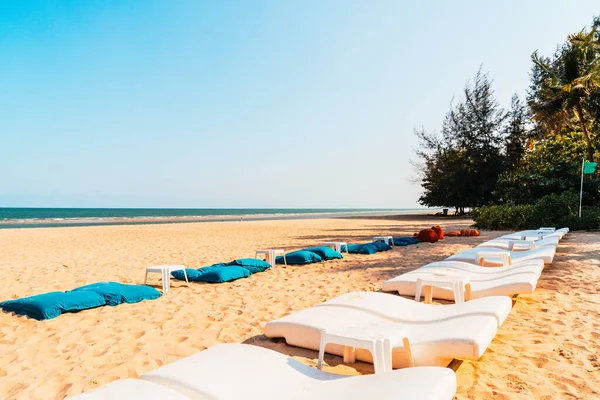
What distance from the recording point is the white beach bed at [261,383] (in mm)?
A: 1673

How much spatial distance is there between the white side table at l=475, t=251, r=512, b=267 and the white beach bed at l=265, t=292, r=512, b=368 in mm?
3326

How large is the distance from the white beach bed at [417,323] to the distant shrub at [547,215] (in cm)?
1476

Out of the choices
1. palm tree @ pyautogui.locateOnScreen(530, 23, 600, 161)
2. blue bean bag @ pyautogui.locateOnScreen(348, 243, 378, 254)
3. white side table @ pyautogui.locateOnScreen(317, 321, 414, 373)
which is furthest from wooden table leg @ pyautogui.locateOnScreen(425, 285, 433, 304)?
palm tree @ pyautogui.locateOnScreen(530, 23, 600, 161)

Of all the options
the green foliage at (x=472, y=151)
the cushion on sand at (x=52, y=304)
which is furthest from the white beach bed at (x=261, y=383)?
the green foliage at (x=472, y=151)

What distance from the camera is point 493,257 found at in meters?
6.71

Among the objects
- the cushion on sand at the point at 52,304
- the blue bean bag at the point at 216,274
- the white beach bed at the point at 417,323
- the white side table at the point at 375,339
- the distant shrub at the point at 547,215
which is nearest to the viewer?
the white side table at the point at 375,339

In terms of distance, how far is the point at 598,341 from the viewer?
3.42 meters

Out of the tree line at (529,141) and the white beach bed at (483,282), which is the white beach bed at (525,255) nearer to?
the white beach bed at (483,282)

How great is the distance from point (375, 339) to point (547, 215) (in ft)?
54.8

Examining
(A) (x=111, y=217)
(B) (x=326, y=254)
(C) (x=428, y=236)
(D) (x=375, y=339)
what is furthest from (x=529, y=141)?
(A) (x=111, y=217)

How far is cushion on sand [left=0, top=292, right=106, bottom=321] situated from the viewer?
456 centimetres

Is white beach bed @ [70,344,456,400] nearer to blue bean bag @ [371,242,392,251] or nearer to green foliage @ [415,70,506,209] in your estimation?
blue bean bag @ [371,242,392,251]

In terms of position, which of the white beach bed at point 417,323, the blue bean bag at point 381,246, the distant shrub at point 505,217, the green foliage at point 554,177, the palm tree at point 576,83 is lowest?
the blue bean bag at point 381,246

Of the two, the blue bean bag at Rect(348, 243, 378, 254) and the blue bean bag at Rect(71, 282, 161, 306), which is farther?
the blue bean bag at Rect(348, 243, 378, 254)
